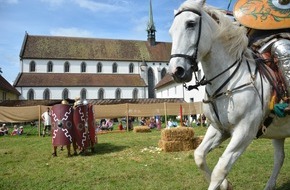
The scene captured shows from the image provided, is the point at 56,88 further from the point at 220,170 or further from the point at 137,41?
the point at 220,170

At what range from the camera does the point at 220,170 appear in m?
3.39

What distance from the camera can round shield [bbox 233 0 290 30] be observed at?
14.0 feet

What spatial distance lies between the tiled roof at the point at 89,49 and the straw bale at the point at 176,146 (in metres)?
60.4

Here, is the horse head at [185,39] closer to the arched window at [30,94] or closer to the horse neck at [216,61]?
the horse neck at [216,61]

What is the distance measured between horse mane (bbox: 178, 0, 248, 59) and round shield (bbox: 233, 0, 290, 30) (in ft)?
1.63

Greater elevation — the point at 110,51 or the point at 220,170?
the point at 110,51

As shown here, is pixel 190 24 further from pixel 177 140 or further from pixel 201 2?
pixel 177 140

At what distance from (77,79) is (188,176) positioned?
204 feet

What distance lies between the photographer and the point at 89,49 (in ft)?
232

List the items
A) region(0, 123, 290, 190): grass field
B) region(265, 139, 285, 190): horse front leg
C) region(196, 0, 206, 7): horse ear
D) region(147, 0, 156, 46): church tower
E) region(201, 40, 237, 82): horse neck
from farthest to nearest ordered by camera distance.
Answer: region(147, 0, 156, 46): church tower → region(0, 123, 290, 190): grass field → region(265, 139, 285, 190): horse front leg → region(201, 40, 237, 82): horse neck → region(196, 0, 206, 7): horse ear

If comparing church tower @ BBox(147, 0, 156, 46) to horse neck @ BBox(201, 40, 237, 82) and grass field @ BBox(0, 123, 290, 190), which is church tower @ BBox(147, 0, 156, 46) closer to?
grass field @ BBox(0, 123, 290, 190)

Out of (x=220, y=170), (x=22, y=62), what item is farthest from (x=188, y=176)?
(x=22, y=62)

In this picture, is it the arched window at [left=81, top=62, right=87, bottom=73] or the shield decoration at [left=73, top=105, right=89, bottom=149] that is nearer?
the shield decoration at [left=73, top=105, right=89, bottom=149]

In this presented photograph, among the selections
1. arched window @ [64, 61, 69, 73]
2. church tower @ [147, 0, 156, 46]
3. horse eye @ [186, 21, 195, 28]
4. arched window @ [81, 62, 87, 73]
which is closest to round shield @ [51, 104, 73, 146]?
horse eye @ [186, 21, 195, 28]
